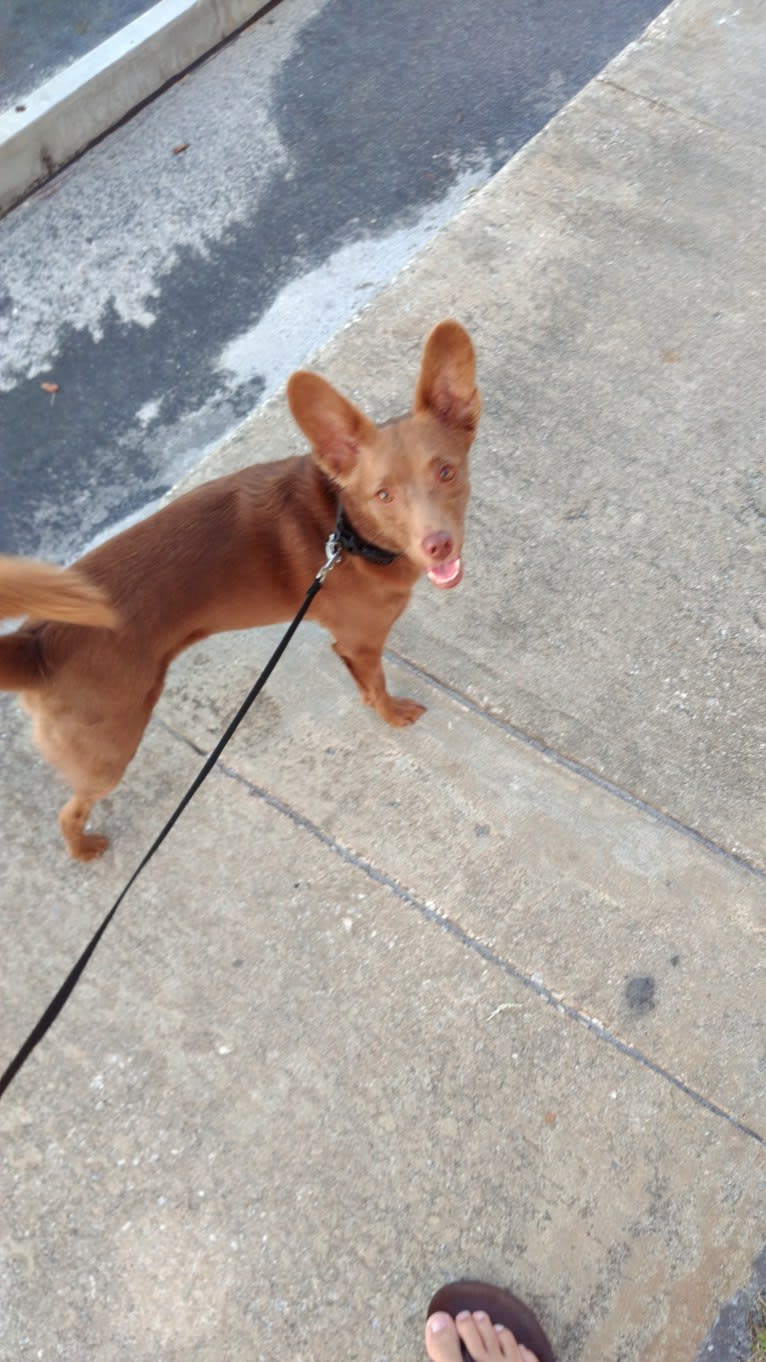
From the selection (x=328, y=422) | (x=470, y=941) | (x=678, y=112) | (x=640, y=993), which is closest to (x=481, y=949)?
(x=470, y=941)

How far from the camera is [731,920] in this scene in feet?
8.82

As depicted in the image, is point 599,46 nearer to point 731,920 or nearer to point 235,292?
point 235,292

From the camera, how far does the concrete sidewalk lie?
2316 mm

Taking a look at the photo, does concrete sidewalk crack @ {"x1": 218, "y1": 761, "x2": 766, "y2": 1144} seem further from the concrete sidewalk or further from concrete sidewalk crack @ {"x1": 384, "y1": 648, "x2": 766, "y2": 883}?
concrete sidewalk crack @ {"x1": 384, "y1": 648, "x2": 766, "y2": 883}

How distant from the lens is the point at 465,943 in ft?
8.84

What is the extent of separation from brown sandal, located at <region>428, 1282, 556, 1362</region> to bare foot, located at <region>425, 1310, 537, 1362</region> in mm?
14

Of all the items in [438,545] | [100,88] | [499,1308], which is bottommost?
[499,1308]

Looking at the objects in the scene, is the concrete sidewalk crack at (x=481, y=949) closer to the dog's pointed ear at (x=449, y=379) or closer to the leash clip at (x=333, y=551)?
the leash clip at (x=333, y=551)

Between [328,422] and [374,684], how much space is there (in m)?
0.80

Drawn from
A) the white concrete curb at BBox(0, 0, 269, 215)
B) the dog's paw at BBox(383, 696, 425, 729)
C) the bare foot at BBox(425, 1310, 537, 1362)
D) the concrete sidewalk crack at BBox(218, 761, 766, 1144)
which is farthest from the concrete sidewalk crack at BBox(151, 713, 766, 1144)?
the white concrete curb at BBox(0, 0, 269, 215)

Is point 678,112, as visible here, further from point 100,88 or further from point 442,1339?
point 442,1339

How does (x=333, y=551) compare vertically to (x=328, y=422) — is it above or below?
below

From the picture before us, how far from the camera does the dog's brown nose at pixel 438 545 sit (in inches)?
90.9

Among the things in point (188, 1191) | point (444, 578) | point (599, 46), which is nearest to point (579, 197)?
point (599, 46)
